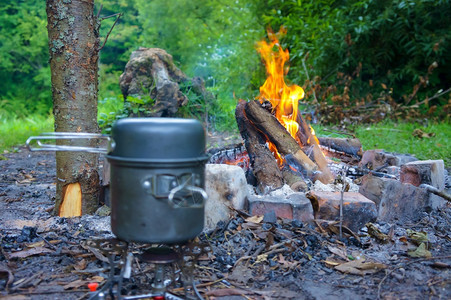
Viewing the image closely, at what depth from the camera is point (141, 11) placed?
66.1 ft

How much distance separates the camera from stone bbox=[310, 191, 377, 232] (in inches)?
116

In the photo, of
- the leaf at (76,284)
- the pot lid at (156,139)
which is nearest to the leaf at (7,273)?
the leaf at (76,284)

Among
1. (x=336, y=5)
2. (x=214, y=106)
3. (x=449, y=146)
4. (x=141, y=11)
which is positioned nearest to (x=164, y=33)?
(x=141, y=11)

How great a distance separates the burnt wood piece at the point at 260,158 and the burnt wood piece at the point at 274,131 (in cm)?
7

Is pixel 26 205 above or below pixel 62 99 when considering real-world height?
below

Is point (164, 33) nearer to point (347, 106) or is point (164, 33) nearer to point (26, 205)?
point (347, 106)

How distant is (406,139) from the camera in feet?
22.5

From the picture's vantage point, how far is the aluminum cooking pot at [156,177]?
174cm

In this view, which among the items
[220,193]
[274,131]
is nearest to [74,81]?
[220,193]

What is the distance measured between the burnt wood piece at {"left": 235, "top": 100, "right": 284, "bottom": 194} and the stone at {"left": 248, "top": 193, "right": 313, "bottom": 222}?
43 cm

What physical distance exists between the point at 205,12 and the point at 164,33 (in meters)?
2.31

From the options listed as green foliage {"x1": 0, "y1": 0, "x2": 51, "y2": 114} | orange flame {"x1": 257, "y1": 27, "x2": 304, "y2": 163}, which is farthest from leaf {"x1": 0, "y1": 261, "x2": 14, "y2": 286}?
green foliage {"x1": 0, "y1": 0, "x2": 51, "y2": 114}

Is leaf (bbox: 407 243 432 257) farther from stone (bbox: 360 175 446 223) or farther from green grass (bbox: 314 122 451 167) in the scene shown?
green grass (bbox: 314 122 451 167)

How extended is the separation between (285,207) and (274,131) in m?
1.04
